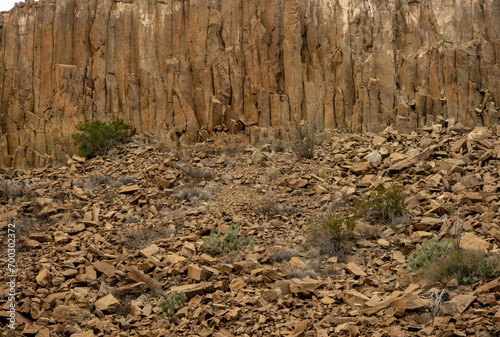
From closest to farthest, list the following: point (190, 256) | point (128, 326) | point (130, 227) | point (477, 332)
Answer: point (477, 332), point (128, 326), point (190, 256), point (130, 227)

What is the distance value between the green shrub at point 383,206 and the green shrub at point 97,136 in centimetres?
1055

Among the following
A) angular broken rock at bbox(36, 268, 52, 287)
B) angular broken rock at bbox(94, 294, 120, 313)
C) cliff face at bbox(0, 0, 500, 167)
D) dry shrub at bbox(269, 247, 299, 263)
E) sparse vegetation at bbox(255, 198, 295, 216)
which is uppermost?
cliff face at bbox(0, 0, 500, 167)

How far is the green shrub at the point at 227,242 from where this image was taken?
9414 millimetres

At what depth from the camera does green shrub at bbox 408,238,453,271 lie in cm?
779

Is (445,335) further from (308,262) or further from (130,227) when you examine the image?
(130,227)

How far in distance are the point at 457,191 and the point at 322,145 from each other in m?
6.29

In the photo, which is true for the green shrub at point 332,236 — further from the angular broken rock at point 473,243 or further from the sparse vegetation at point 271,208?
the angular broken rock at point 473,243

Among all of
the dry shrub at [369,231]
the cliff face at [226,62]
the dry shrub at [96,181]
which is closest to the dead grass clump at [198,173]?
the dry shrub at [96,181]

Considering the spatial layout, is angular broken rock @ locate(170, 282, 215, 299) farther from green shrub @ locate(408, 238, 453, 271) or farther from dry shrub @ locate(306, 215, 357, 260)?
green shrub @ locate(408, 238, 453, 271)

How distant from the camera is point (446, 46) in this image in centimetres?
1797

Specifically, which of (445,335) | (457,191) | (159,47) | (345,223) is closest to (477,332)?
(445,335)

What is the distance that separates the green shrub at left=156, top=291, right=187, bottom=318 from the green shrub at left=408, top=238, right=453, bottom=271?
3803mm

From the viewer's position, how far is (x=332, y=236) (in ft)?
31.0

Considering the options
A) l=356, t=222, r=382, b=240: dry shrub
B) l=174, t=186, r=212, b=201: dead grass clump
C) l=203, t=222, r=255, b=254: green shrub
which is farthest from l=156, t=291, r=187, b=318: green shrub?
l=174, t=186, r=212, b=201: dead grass clump
